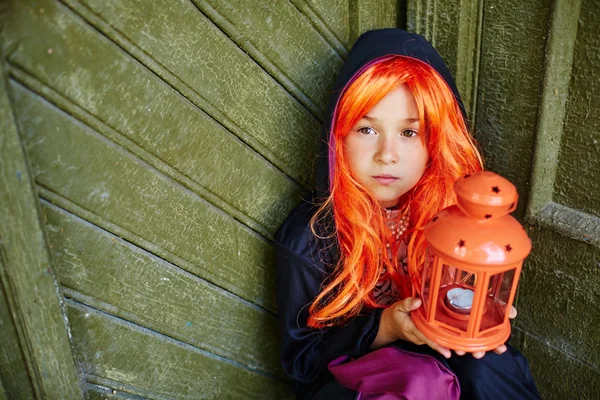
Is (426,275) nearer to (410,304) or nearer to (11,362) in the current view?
(410,304)

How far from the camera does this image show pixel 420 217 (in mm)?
1529

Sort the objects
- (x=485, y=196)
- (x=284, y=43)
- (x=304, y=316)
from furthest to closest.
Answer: (x=304, y=316)
(x=284, y=43)
(x=485, y=196)

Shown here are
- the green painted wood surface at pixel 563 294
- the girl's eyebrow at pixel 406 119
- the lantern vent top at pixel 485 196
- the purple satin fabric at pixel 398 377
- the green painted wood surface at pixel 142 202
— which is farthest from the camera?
the green painted wood surface at pixel 563 294

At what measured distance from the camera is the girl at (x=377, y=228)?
134 cm

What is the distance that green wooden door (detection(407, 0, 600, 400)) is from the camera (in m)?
1.36

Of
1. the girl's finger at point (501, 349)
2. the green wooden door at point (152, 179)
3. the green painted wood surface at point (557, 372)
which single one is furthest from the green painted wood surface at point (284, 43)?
the green painted wood surface at point (557, 372)

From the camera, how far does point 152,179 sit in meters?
1.32

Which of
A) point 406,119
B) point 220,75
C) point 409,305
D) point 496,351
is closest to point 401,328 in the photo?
point 409,305

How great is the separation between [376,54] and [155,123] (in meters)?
0.53

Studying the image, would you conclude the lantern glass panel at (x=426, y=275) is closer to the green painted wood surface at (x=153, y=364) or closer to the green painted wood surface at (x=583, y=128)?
the green painted wood surface at (x=583, y=128)

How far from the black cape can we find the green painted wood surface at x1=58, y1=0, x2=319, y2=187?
106 millimetres

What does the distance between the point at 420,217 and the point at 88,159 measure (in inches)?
33.0

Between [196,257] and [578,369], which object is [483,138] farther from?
[196,257]

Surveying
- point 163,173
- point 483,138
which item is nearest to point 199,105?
point 163,173
